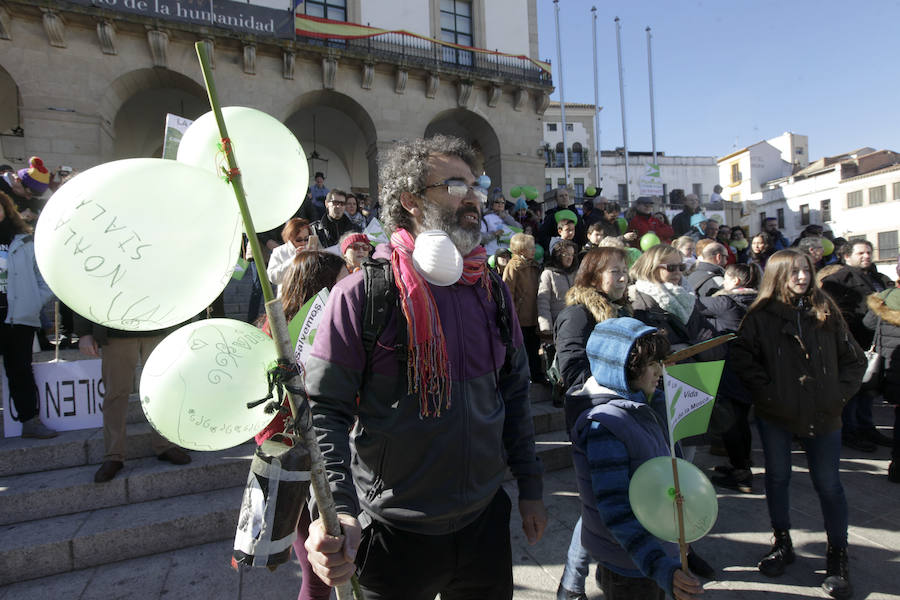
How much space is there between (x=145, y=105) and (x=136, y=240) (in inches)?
658

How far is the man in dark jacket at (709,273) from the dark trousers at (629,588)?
3.41m

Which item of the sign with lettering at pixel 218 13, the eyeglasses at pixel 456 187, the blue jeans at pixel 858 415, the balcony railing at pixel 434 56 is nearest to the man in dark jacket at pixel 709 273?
the blue jeans at pixel 858 415

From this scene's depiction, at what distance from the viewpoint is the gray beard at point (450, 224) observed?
157 cm

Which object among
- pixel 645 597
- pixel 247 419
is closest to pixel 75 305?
pixel 247 419

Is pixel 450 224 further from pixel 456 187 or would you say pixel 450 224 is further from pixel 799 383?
pixel 799 383

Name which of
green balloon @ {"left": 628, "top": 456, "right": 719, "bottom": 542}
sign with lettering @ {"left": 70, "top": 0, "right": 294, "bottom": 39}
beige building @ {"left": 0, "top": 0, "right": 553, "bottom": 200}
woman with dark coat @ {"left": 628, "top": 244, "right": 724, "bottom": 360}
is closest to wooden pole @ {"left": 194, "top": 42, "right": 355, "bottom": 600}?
green balloon @ {"left": 628, "top": 456, "right": 719, "bottom": 542}

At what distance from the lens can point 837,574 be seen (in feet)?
8.90

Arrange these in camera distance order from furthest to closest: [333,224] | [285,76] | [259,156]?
[285,76], [333,224], [259,156]

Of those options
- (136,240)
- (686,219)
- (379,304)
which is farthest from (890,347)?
(686,219)

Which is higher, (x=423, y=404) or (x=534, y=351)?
(x=423, y=404)

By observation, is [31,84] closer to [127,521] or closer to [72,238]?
[127,521]

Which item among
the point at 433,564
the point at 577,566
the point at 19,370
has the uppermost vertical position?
the point at 19,370

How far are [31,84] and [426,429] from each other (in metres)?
14.4

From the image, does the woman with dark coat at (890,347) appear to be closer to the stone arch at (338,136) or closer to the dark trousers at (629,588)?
the dark trousers at (629,588)
